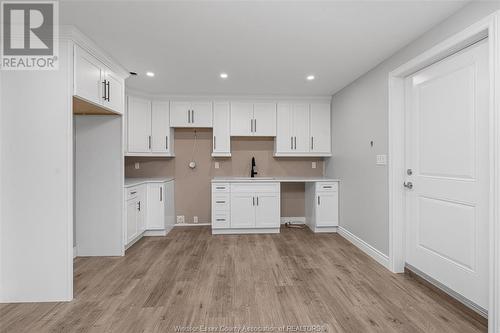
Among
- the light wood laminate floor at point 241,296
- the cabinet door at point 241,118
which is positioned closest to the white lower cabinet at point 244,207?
the light wood laminate floor at point 241,296

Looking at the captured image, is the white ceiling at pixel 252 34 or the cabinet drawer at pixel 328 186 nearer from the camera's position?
the white ceiling at pixel 252 34

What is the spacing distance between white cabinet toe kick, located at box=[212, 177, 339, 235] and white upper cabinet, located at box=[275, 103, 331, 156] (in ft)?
2.14

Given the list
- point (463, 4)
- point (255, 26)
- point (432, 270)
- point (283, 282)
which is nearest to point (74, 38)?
point (255, 26)

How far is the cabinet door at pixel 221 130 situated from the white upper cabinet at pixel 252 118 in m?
0.11

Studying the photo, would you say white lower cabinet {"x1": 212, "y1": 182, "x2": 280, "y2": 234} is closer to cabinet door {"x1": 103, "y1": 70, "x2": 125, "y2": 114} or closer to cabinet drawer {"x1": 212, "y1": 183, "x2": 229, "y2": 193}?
cabinet drawer {"x1": 212, "y1": 183, "x2": 229, "y2": 193}

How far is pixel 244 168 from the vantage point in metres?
4.68

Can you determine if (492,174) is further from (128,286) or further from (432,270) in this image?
(128,286)

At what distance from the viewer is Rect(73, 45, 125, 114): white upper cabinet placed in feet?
7.29

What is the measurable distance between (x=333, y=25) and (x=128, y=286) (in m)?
3.04

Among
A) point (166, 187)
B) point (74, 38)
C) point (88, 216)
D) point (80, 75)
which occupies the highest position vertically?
point (74, 38)

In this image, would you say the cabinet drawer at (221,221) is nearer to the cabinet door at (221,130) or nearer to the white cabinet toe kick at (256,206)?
the white cabinet toe kick at (256,206)

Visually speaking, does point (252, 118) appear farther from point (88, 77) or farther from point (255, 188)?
point (88, 77)

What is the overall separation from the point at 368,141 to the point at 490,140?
1.54 meters

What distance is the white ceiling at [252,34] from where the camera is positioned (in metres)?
1.87
